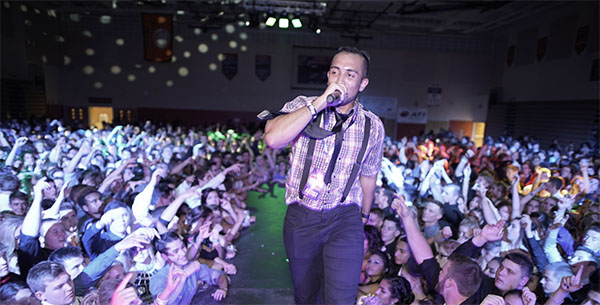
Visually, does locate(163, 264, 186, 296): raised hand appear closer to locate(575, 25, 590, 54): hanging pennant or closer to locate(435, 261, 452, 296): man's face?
locate(435, 261, 452, 296): man's face

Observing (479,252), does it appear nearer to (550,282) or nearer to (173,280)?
(550,282)

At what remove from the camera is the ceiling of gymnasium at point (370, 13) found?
14.6 meters

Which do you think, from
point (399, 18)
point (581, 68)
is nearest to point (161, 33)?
point (399, 18)

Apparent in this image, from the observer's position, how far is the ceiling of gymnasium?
Result: 48.1 feet

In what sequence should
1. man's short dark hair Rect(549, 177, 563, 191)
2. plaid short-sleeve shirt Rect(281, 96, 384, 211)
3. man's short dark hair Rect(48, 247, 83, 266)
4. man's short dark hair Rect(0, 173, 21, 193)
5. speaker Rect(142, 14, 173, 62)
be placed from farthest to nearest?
speaker Rect(142, 14, 173, 62), man's short dark hair Rect(549, 177, 563, 191), man's short dark hair Rect(0, 173, 21, 193), man's short dark hair Rect(48, 247, 83, 266), plaid short-sleeve shirt Rect(281, 96, 384, 211)

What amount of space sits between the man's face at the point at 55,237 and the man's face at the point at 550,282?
3.93m

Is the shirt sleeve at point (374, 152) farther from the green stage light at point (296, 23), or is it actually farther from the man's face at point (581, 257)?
the green stage light at point (296, 23)

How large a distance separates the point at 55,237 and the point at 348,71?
2.70 metres

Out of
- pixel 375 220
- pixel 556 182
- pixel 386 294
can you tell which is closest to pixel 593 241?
pixel 375 220

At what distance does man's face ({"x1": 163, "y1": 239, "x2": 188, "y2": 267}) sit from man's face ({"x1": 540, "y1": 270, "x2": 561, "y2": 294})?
115 inches

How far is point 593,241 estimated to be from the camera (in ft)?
10.3

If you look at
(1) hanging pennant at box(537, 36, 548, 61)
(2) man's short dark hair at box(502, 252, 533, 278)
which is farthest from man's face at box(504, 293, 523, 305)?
(1) hanging pennant at box(537, 36, 548, 61)

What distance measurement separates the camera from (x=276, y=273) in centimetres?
398

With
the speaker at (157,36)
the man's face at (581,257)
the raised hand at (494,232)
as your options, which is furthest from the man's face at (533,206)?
the speaker at (157,36)
